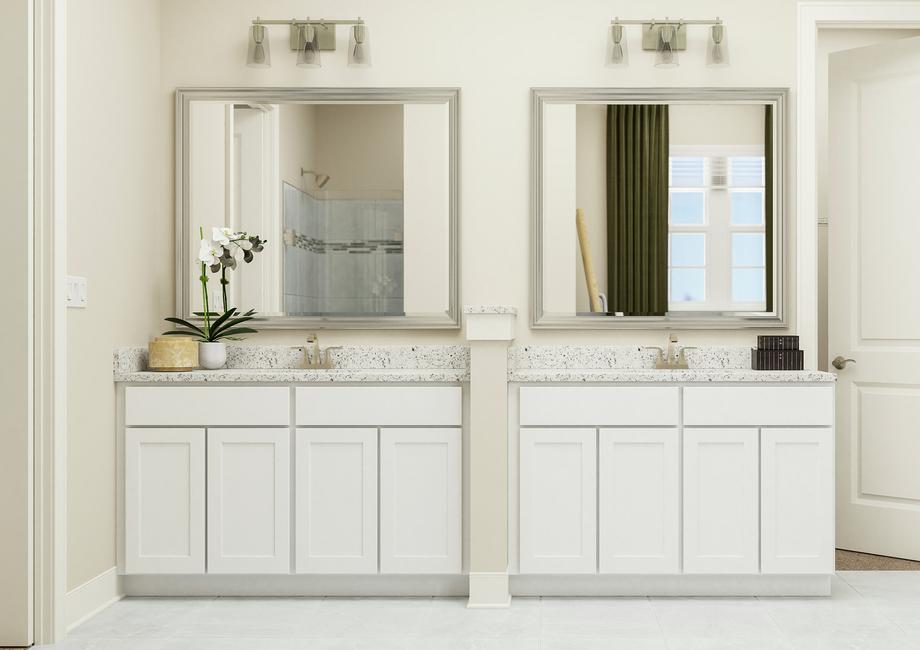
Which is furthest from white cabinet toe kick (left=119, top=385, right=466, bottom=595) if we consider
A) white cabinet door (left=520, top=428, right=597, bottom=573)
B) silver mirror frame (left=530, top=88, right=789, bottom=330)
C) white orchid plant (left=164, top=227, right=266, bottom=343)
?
silver mirror frame (left=530, top=88, right=789, bottom=330)

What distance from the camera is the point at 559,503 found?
3008 mm

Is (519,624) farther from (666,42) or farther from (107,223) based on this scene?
(666,42)

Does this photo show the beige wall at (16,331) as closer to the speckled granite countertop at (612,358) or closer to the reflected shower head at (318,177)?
the reflected shower head at (318,177)

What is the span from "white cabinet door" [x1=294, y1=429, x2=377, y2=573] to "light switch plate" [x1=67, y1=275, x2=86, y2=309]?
0.88m

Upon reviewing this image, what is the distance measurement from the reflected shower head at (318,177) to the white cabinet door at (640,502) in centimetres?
151

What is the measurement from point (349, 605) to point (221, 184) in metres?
1.76

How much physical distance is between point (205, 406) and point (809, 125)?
8.69 ft

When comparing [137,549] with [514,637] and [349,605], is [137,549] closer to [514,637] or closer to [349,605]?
[349,605]

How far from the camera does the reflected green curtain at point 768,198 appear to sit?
345 cm

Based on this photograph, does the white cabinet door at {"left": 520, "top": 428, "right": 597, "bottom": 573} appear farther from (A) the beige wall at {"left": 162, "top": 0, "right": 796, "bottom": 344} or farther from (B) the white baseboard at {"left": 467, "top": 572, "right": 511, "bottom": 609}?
(A) the beige wall at {"left": 162, "top": 0, "right": 796, "bottom": 344}

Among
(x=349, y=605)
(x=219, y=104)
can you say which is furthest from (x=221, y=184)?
(x=349, y=605)

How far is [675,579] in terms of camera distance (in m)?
3.03

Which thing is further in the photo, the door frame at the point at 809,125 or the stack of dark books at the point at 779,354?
the door frame at the point at 809,125

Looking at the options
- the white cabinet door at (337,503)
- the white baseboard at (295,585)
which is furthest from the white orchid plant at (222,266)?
the white baseboard at (295,585)
